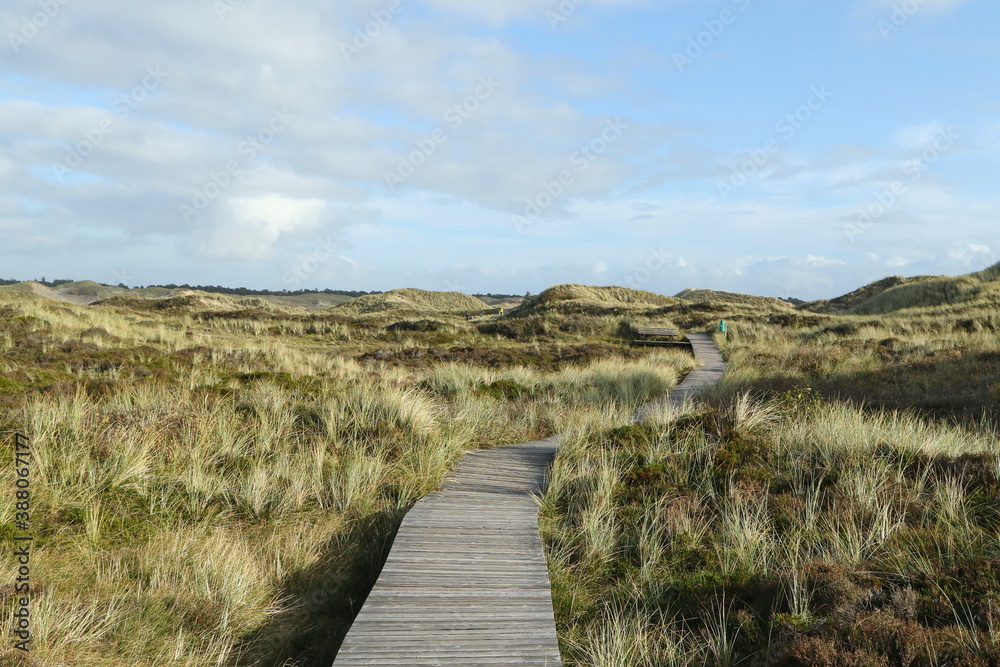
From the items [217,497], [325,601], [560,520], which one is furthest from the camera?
[217,497]

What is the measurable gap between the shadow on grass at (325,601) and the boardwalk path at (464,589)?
49 centimetres

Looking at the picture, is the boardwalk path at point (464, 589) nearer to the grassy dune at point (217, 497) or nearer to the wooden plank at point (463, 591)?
the wooden plank at point (463, 591)

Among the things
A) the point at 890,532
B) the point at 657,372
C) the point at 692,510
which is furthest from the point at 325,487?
the point at 657,372

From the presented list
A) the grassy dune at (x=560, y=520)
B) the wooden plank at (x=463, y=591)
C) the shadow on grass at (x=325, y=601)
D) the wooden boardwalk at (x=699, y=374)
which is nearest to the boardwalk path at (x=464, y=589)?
the wooden plank at (x=463, y=591)

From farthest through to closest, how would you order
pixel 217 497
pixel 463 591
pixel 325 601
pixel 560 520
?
pixel 217 497, pixel 560 520, pixel 325 601, pixel 463 591

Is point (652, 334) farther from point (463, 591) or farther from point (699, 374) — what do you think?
point (463, 591)

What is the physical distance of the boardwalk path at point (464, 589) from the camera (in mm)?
3664

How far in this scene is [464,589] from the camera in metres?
4.40

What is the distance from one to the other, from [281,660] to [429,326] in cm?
3035

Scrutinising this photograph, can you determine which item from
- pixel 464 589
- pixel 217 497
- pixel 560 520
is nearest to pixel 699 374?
pixel 560 520

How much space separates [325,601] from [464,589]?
53.0 inches

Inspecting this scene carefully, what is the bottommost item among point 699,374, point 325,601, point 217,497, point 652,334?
point 325,601

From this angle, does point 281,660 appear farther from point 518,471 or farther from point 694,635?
point 518,471

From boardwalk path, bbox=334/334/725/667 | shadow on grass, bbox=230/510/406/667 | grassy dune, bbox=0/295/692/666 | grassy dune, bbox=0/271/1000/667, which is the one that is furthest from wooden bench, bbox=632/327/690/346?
shadow on grass, bbox=230/510/406/667
